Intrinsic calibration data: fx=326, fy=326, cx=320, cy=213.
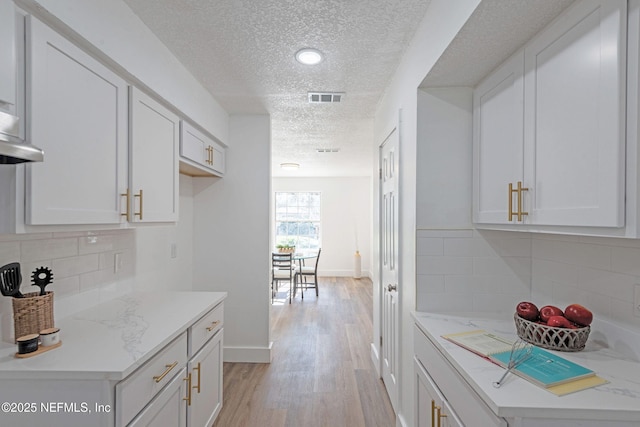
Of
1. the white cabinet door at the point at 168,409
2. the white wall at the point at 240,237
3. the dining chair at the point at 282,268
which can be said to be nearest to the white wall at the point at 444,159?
the white cabinet door at the point at 168,409

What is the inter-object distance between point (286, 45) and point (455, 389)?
1.90 m

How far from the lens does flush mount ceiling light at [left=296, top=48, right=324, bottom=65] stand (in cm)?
195

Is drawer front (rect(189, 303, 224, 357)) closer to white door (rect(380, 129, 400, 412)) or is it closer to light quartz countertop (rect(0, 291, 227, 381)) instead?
light quartz countertop (rect(0, 291, 227, 381))

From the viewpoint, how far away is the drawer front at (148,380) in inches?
43.8

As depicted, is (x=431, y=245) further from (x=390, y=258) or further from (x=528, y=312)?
(x=390, y=258)

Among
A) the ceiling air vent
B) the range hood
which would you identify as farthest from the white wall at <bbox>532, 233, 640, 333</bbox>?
the range hood

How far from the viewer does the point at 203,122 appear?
2498 mm

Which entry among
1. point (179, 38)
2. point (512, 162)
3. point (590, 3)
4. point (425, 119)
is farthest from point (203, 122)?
point (590, 3)

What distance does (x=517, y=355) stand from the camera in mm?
1199

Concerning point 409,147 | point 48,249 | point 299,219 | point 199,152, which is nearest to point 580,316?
point 409,147

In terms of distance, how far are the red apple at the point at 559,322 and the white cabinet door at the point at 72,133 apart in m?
1.89

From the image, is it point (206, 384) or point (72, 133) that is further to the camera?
point (206, 384)

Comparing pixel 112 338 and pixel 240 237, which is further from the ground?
pixel 240 237

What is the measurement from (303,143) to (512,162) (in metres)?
3.14
